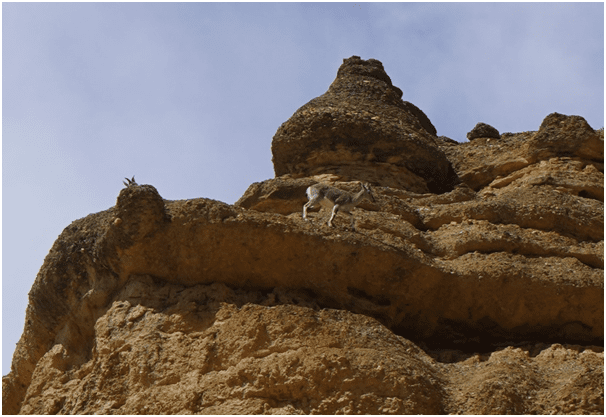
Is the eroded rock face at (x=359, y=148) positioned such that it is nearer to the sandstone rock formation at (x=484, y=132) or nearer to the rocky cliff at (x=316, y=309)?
the sandstone rock formation at (x=484, y=132)

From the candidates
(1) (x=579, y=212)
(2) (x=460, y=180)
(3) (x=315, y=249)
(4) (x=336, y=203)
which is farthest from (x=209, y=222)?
(2) (x=460, y=180)

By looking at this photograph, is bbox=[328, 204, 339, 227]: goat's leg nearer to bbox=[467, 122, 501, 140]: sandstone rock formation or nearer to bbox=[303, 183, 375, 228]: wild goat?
bbox=[303, 183, 375, 228]: wild goat

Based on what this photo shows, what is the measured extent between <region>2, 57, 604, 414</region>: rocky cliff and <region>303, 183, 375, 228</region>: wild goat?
37 cm

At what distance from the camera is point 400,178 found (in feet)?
73.6

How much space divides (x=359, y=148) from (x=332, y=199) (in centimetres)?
559

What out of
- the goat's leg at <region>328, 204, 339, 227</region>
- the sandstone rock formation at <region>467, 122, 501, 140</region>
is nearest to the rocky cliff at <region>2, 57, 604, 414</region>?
the goat's leg at <region>328, 204, 339, 227</region>

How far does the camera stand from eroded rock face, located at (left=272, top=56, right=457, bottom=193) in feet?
74.1

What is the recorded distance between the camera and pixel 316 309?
15.2m

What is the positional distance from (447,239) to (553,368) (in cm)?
354

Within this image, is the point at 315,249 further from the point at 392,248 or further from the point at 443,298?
the point at 443,298

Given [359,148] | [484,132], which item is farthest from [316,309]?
[484,132]

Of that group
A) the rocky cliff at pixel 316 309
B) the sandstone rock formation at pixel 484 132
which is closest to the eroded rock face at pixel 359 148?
the sandstone rock formation at pixel 484 132

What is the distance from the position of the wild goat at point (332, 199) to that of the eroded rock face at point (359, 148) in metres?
4.25

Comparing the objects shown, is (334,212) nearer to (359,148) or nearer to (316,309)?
(316,309)
